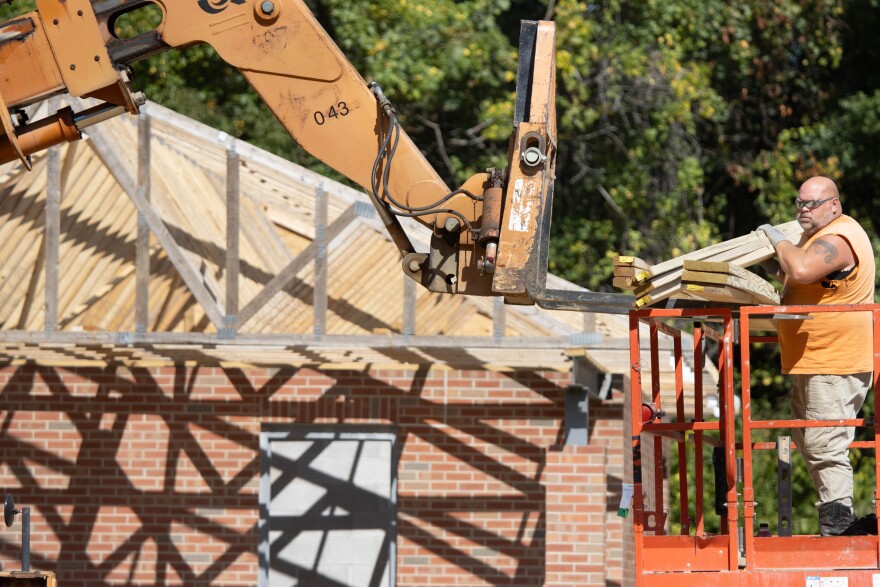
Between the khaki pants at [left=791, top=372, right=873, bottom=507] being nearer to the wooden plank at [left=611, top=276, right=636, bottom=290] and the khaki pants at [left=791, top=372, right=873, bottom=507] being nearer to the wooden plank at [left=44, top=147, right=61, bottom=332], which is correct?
the wooden plank at [left=611, top=276, right=636, bottom=290]

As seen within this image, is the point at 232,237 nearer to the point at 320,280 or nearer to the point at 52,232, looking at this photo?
the point at 320,280

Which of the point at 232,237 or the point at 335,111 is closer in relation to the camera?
the point at 335,111

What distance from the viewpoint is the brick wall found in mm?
12742

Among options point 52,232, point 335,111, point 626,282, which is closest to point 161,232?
point 52,232

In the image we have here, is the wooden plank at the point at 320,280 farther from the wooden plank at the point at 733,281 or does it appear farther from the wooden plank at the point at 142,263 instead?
the wooden plank at the point at 733,281

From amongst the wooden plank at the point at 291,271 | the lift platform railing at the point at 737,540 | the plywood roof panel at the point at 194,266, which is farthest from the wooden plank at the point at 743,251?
the wooden plank at the point at 291,271

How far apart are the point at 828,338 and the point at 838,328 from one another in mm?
69

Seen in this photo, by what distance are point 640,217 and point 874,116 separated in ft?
12.6

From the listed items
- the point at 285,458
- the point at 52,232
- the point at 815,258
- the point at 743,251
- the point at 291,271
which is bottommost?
the point at 285,458

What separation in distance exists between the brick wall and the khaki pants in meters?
5.56

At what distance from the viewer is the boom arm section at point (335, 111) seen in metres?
7.08

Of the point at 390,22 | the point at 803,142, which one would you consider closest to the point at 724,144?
the point at 803,142

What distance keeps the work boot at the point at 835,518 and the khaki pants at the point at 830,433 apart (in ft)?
0.10

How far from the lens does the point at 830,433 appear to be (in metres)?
A: 6.99
